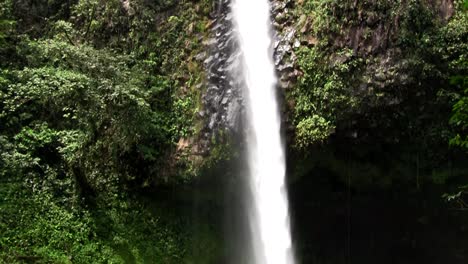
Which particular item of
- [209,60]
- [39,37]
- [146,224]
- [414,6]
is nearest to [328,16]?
[414,6]

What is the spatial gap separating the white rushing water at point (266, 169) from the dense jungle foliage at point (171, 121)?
0.43 m

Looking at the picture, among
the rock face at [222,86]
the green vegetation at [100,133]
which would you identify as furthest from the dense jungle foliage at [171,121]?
the rock face at [222,86]

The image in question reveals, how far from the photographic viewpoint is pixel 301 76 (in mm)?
9922

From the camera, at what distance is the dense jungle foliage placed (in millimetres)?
9492

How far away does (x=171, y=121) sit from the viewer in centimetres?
1044

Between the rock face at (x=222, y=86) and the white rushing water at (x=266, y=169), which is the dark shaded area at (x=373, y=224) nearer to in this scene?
the white rushing water at (x=266, y=169)

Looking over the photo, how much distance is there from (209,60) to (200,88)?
670mm

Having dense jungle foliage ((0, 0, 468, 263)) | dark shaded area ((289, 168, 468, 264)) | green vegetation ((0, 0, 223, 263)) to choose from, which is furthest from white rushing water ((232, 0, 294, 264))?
green vegetation ((0, 0, 223, 263))

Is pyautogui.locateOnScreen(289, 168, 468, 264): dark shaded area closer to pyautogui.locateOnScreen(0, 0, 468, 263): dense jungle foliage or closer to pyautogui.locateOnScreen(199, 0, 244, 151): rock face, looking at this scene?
pyautogui.locateOnScreen(0, 0, 468, 263): dense jungle foliage

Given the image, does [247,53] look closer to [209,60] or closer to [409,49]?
[209,60]

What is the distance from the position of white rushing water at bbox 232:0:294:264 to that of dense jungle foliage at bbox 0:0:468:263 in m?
0.43

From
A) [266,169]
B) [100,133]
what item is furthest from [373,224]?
[100,133]

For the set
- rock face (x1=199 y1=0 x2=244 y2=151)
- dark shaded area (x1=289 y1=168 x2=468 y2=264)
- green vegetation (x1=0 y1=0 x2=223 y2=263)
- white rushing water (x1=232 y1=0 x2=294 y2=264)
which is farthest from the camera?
dark shaded area (x1=289 y1=168 x2=468 y2=264)

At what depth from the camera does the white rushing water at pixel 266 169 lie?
9922mm
